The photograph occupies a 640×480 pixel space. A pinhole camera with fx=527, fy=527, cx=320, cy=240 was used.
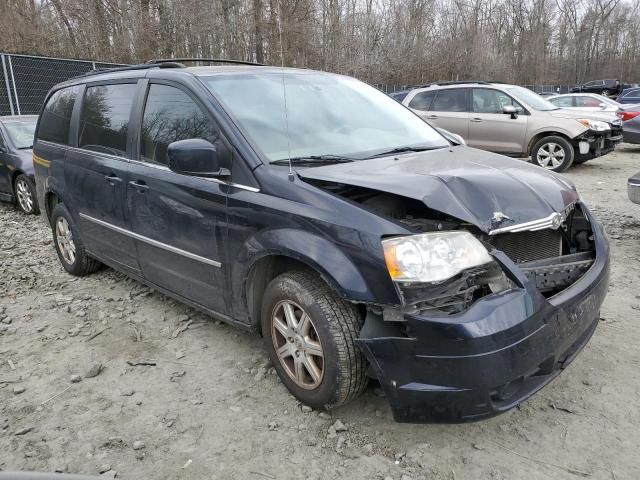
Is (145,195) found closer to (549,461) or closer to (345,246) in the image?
(345,246)

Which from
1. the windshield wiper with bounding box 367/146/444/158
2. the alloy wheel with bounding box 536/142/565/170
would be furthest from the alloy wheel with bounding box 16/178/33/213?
the alloy wheel with bounding box 536/142/565/170

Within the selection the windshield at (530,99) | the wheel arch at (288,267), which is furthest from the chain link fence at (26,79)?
the wheel arch at (288,267)

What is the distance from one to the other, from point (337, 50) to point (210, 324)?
24.3 meters

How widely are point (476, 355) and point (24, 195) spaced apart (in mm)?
7783

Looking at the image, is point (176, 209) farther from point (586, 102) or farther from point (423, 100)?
point (586, 102)

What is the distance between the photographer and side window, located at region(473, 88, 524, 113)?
10.7 meters

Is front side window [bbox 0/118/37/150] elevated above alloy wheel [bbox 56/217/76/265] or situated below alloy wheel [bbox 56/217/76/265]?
above

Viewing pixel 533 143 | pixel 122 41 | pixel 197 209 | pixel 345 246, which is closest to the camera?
pixel 345 246

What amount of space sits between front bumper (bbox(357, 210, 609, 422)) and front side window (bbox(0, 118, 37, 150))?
26.0 feet

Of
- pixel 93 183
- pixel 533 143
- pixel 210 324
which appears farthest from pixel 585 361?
pixel 533 143

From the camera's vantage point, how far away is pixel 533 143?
1041 centimetres

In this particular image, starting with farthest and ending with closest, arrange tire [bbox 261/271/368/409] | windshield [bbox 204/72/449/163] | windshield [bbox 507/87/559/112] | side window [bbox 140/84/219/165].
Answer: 1. windshield [bbox 507/87/559/112]
2. side window [bbox 140/84/219/165]
3. windshield [bbox 204/72/449/163]
4. tire [bbox 261/271/368/409]

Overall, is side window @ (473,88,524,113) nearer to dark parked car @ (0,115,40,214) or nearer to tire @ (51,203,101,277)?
dark parked car @ (0,115,40,214)

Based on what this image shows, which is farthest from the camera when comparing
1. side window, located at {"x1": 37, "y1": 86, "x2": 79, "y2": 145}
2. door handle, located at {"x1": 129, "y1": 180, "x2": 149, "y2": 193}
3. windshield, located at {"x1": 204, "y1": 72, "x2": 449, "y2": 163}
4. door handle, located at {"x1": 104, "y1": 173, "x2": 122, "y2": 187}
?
side window, located at {"x1": 37, "y1": 86, "x2": 79, "y2": 145}
